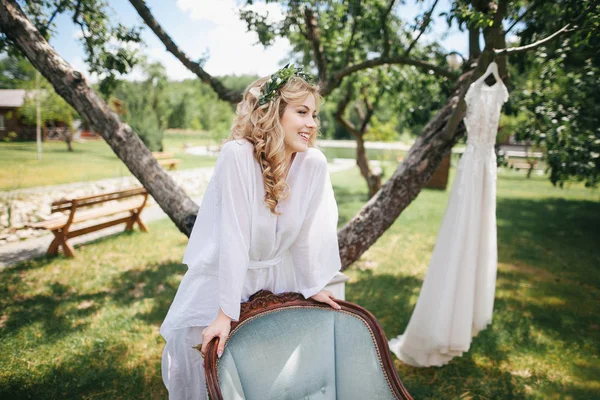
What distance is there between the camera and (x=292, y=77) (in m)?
1.82

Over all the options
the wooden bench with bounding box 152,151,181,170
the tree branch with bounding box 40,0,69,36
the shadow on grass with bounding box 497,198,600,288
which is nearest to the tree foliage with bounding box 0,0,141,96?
the tree branch with bounding box 40,0,69,36

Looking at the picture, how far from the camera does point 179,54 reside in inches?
157

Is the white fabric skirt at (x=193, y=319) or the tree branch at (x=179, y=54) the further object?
the tree branch at (x=179, y=54)

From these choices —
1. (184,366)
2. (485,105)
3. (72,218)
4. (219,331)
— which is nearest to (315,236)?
(219,331)

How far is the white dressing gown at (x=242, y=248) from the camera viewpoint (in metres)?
1.68

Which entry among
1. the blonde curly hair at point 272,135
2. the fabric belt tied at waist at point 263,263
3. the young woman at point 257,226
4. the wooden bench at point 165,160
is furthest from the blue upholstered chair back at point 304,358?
the wooden bench at point 165,160

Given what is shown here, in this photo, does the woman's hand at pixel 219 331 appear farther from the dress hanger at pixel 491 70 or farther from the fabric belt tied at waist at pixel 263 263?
the dress hanger at pixel 491 70

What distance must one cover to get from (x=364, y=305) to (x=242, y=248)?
319cm

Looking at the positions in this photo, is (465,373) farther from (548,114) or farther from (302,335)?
(548,114)

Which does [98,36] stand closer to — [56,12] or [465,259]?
[56,12]

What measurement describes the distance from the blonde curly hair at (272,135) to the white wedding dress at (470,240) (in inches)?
64.3

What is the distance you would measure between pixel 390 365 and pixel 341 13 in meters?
4.71

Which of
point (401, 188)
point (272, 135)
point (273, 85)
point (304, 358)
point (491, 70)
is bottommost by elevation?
point (304, 358)

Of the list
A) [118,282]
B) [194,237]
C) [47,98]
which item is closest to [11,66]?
[47,98]
